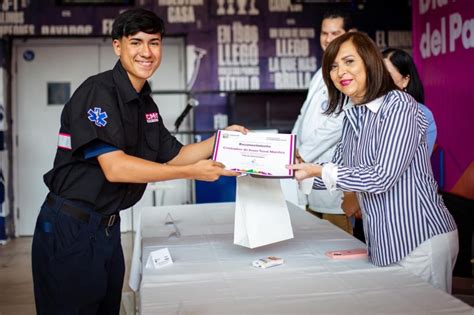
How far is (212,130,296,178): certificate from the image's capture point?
2.04m

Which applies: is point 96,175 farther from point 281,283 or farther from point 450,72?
point 450,72

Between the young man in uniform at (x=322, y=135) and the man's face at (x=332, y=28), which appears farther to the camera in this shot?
the man's face at (x=332, y=28)

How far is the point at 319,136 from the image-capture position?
2928 millimetres

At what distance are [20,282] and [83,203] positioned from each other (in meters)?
2.87

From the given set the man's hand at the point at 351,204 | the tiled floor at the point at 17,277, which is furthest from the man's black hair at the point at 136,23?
the tiled floor at the point at 17,277

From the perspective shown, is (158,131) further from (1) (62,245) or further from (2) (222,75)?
(2) (222,75)

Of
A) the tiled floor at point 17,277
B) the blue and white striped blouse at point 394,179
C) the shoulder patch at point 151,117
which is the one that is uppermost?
the shoulder patch at point 151,117

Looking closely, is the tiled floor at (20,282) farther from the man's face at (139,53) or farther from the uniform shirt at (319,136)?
the man's face at (139,53)

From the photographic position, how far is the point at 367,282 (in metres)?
1.78

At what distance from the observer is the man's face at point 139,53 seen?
2053 mm

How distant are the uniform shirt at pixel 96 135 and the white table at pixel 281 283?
0.29 metres

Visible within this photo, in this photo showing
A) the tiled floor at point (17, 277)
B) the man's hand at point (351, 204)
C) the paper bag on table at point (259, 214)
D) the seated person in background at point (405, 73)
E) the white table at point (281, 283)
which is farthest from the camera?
the tiled floor at point (17, 277)

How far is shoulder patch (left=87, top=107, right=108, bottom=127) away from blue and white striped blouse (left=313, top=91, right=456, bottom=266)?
76cm

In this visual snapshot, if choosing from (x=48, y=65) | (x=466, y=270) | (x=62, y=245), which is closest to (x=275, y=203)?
(x=62, y=245)
